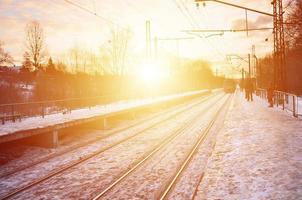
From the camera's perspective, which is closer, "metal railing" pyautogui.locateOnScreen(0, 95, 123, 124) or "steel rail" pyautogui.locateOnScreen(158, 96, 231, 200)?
"steel rail" pyautogui.locateOnScreen(158, 96, 231, 200)

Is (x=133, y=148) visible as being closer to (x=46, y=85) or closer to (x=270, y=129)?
(x=270, y=129)

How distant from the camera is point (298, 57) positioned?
64438 mm

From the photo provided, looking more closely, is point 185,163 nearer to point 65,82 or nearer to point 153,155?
point 153,155

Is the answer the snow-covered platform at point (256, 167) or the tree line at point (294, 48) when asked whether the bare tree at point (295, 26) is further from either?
the snow-covered platform at point (256, 167)

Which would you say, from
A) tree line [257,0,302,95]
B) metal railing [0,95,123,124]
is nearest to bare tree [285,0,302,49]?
tree line [257,0,302,95]

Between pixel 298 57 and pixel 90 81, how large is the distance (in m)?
34.2

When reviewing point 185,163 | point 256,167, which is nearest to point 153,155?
point 185,163

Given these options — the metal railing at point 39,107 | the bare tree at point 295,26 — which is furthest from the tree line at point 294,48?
the metal railing at point 39,107

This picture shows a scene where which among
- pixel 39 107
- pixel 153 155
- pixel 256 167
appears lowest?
pixel 153 155

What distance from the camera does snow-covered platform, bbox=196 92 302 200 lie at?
865 cm

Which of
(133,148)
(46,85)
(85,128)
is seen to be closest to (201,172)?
(133,148)

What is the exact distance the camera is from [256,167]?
10883 millimetres

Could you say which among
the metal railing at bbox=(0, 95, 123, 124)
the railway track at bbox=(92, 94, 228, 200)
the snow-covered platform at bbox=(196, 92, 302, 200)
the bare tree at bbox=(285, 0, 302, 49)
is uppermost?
the bare tree at bbox=(285, 0, 302, 49)

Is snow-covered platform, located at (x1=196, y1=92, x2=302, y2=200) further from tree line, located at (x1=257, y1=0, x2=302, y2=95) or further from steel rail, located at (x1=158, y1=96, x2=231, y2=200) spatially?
tree line, located at (x1=257, y1=0, x2=302, y2=95)
